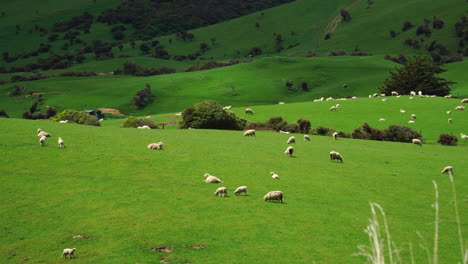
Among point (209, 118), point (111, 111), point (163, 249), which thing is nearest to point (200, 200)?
point (163, 249)

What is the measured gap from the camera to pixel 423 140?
54594 mm

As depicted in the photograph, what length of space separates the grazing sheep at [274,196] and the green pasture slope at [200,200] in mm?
478

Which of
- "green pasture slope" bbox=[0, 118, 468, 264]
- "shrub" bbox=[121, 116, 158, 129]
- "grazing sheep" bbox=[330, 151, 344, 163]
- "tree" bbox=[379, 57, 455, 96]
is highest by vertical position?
"tree" bbox=[379, 57, 455, 96]

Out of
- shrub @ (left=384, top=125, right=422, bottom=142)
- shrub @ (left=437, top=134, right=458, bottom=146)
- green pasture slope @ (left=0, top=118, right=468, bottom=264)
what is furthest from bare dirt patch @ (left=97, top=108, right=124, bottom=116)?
shrub @ (left=437, top=134, right=458, bottom=146)

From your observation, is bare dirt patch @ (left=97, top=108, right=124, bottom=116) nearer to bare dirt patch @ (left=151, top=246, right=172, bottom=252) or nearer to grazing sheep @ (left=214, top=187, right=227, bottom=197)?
grazing sheep @ (left=214, top=187, right=227, bottom=197)

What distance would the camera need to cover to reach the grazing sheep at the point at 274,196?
25.3 m

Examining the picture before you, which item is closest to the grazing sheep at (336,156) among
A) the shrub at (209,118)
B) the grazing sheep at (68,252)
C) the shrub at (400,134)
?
the shrub at (400,134)

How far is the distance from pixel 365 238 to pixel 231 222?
17.8ft

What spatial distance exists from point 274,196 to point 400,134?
33.0 metres

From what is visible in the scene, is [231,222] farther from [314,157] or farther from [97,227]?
Result: [314,157]

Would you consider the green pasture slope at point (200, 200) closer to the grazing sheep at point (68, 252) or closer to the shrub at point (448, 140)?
the grazing sheep at point (68, 252)

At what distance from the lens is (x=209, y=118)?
2307 inches

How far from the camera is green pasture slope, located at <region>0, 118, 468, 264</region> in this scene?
1922cm

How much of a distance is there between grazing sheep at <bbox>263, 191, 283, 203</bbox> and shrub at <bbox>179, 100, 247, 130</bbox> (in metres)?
33.3
